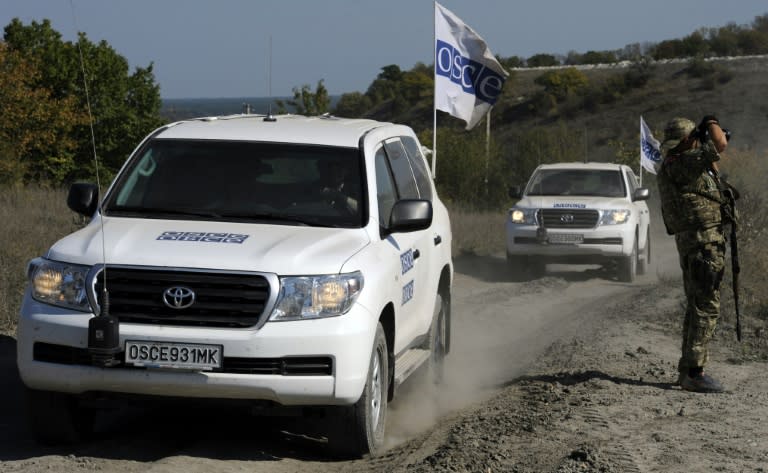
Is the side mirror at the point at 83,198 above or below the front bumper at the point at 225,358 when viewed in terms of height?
above

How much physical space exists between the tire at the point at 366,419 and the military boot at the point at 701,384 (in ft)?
8.94

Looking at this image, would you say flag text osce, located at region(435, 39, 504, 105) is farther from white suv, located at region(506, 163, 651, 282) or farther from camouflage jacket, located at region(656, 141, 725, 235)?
camouflage jacket, located at region(656, 141, 725, 235)

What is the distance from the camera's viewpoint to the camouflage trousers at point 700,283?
831 centimetres

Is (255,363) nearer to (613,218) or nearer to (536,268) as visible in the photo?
(613,218)

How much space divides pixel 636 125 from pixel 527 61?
140 ft

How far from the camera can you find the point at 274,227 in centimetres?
687

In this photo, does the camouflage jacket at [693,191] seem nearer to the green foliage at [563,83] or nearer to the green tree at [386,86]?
the green foliage at [563,83]

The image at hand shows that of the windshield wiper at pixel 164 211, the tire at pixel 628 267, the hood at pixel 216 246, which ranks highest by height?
the windshield wiper at pixel 164 211

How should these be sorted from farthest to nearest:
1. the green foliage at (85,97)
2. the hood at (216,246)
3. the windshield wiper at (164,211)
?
→ the green foliage at (85,97), the windshield wiper at (164,211), the hood at (216,246)

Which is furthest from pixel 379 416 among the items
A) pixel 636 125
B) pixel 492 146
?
pixel 636 125

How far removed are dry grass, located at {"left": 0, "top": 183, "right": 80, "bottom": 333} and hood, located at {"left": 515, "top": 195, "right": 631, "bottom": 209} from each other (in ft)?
22.4

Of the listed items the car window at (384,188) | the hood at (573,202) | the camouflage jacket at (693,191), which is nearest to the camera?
the car window at (384,188)

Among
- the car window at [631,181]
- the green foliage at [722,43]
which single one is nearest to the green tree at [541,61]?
the green foliage at [722,43]

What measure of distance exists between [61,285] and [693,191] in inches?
173
